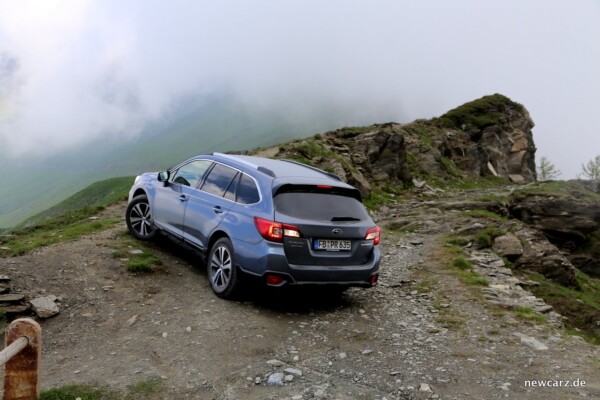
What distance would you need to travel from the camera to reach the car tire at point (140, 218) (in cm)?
1006

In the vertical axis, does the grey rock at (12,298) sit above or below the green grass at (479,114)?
below

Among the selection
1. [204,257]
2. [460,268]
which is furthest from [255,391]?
[460,268]

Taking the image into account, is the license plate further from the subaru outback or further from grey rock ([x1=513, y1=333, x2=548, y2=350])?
grey rock ([x1=513, y1=333, x2=548, y2=350])

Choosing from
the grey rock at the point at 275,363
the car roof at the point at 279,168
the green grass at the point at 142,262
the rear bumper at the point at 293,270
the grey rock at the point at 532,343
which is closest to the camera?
the grey rock at the point at 275,363

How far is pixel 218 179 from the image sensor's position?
8.45 metres

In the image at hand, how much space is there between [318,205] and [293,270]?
1.13 meters

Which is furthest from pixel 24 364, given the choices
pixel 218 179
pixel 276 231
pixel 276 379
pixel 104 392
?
pixel 218 179

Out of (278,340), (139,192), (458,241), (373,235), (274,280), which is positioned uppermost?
(139,192)

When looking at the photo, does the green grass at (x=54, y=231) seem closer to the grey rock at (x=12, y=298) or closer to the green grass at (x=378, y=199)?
the grey rock at (x=12, y=298)

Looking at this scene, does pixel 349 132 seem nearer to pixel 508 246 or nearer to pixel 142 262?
pixel 508 246

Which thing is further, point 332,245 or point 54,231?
point 54,231

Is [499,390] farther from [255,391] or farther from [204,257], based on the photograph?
[204,257]

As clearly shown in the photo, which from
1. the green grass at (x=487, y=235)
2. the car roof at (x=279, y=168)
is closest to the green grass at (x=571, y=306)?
the green grass at (x=487, y=235)

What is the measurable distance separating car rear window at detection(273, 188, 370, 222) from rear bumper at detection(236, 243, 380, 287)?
66 cm
